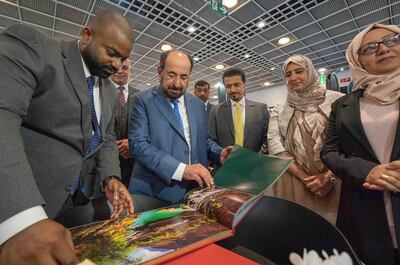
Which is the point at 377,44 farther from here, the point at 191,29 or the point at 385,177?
the point at 191,29

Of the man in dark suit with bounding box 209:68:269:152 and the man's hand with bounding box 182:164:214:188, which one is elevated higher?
the man in dark suit with bounding box 209:68:269:152

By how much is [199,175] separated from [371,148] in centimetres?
82

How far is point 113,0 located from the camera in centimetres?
427

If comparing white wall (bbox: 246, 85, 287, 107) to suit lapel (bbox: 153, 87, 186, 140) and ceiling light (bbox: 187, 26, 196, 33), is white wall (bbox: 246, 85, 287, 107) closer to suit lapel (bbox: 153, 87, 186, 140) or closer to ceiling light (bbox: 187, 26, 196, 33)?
ceiling light (bbox: 187, 26, 196, 33)

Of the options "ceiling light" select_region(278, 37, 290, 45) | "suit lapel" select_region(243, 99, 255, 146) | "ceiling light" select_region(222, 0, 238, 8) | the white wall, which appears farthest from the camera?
the white wall

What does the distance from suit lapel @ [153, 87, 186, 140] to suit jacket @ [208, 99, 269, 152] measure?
1.19 metres

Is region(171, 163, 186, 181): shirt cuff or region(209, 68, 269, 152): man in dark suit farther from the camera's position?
region(209, 68, 269, 152): man in dark suit

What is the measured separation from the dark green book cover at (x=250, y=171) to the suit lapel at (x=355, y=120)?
2.11 ft

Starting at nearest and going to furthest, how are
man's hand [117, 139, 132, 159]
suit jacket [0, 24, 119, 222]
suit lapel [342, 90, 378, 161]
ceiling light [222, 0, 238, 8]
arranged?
1. suit jacket [0, 24, 119, 222]
2. suit lapel [342, 90, 378, 161]
3. man's hand [117, 139, 132, 159]
4. ceiling light [222, 0, 238, 8]

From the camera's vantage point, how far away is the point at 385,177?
2.85 feet

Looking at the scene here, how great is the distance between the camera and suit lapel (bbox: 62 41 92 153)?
2.66 ft

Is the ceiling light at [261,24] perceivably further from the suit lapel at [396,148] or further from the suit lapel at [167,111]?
the suit lapel at [396,148]

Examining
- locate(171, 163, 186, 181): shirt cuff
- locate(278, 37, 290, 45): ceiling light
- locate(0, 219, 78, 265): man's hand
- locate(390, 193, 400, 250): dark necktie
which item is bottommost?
locate(390, 193, 400, 250): dark necktie

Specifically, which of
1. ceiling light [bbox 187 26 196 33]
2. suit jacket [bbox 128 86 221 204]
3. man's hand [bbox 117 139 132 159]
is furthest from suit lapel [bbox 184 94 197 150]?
ceiling light [bbox 187 26 196 33]
